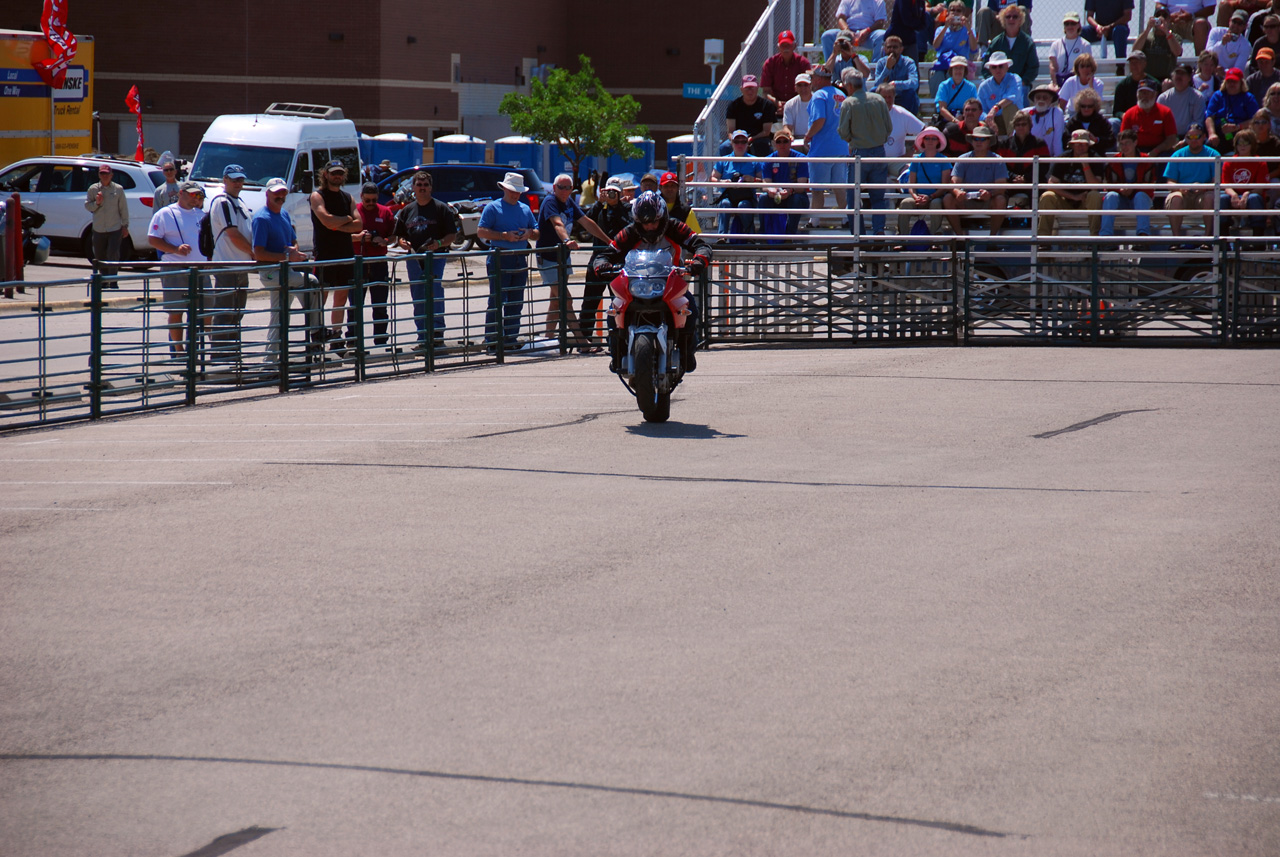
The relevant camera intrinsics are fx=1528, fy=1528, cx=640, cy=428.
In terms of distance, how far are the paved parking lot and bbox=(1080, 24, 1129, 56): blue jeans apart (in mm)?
14078

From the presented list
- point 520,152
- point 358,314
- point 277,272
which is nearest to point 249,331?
point 277,272

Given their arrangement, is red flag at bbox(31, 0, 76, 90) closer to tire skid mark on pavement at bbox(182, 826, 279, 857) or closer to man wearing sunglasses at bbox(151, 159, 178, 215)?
man wearing sunglasses at bbox(151, 159, 178, 215)

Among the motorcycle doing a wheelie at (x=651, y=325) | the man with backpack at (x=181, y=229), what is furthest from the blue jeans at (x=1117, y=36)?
the motorcycle doing a wheelie at (x=651, y=325)

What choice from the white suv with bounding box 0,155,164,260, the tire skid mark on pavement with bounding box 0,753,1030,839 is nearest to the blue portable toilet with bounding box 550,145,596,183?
the white suv with bounding box 0,155,164,260

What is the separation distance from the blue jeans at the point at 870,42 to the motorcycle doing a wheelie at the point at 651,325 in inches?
499

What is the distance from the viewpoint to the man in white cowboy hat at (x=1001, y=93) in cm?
2009

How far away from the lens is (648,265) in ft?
37.6

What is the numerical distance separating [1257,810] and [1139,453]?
20.2ft

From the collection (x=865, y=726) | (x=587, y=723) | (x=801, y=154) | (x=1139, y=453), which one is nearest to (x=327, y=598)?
(x=587, y=723)

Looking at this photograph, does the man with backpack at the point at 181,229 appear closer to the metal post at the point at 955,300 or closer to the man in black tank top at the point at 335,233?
the man in black tank top at the point at 335,233

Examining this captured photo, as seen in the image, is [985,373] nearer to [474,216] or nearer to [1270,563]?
[1270,563]

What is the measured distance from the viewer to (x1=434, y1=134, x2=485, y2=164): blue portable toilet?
206 feet

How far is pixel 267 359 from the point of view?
14.3m

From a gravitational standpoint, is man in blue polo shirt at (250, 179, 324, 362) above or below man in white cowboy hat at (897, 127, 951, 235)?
below
